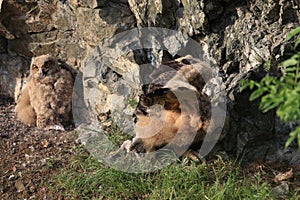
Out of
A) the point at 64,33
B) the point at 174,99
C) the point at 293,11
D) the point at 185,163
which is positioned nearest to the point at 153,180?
the point at 185,163

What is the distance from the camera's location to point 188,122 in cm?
432

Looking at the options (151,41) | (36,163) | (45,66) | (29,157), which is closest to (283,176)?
(151,41)

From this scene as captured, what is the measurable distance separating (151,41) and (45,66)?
1.45 metres

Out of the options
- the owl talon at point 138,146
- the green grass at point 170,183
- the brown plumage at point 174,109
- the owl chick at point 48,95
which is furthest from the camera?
the owl chick at point 48,95

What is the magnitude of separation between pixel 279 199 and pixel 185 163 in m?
0.82

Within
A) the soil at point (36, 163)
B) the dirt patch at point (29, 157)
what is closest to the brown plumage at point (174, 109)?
the soil at point (36, 163)

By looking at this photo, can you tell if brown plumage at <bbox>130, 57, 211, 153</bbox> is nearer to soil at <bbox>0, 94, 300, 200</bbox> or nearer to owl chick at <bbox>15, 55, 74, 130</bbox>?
soil at <bbox>0, 94, 300, 200</bbox>

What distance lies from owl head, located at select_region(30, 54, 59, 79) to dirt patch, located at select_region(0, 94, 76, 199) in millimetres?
613

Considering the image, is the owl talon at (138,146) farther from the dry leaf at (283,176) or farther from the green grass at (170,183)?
the dry leaf at (283,176)

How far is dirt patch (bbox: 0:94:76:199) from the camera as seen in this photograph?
4.73 meters

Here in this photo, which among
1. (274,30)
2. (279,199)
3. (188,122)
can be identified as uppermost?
(274,30)

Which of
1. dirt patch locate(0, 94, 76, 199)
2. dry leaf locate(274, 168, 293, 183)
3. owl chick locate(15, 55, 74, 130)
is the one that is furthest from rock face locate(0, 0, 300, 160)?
dirt patch locate(0, 94, 76, 199)

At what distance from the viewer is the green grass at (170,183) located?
413cm

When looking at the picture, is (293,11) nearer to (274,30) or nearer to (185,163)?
(274,30)
